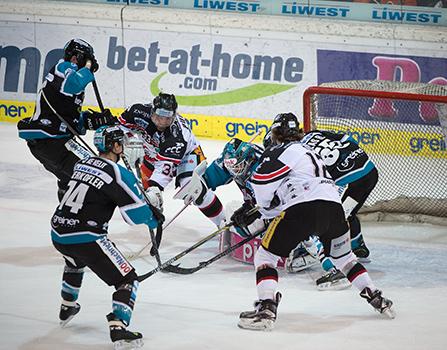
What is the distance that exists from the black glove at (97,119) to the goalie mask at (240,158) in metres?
1.12

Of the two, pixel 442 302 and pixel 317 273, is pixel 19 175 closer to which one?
pixel 317 273

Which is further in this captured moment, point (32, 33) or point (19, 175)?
point (32, 33)

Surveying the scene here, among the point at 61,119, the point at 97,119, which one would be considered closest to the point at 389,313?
the point at 97,119

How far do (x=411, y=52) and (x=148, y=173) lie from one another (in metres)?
3.43

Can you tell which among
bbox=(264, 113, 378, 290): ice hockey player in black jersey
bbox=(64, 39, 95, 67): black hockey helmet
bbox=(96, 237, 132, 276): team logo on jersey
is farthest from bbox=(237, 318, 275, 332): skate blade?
bbox=(64, 39, 95, 67): black hockey helmet

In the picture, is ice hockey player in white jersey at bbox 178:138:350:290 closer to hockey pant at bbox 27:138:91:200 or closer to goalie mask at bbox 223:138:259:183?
goalie mask at bbox 223:138:259:183

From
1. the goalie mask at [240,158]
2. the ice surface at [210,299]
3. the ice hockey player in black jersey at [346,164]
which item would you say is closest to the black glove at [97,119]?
the ice surface at [210,299]

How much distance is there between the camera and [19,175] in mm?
8625

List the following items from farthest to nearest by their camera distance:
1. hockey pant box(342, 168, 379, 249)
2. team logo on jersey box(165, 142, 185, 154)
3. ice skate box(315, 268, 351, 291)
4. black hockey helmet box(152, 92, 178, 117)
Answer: team logo on jersey box(165, 142, 185, 154) < black hockey helmet box(152, 92, 178, 117) < hockey pant box(342, 168, 379, 249) < ice skate box(315, 268, 351, 291)

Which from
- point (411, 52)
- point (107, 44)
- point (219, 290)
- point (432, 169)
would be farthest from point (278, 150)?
point (107, 44)

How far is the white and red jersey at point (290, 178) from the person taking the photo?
484cm

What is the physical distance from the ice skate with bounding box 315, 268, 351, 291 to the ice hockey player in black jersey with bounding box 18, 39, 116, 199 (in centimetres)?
185

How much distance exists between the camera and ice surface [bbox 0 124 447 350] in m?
4.73

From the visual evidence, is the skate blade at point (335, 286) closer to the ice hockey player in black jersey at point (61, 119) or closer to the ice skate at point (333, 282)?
the ice skate at point (333, 282)
